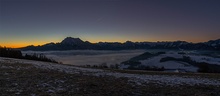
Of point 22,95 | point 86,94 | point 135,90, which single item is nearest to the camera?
point 22,95

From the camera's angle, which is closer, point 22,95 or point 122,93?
point 22,95

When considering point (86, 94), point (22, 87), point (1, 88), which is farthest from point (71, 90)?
point (1, 88)

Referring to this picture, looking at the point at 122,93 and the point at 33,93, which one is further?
the point at 122,93

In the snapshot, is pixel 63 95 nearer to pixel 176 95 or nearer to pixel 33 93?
pixel 33 93

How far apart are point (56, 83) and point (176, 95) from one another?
824 cm

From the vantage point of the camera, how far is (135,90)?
46.6ft

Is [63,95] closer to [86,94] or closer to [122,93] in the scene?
[86,94]

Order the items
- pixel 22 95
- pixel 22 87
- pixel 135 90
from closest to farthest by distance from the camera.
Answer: pixel 22 95 → pixel 22 87 → pixel 135 90

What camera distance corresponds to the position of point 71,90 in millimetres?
13125

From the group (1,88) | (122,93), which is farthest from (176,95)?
(1,88)

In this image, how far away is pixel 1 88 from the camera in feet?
42.3

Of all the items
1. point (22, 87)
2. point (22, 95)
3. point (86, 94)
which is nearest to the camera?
point (22, 95)

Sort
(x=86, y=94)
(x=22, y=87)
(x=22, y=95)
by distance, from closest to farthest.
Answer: (x=22, y=95), (x=86, y=94), (x=22, y=87)

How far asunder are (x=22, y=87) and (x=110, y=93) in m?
5.55
